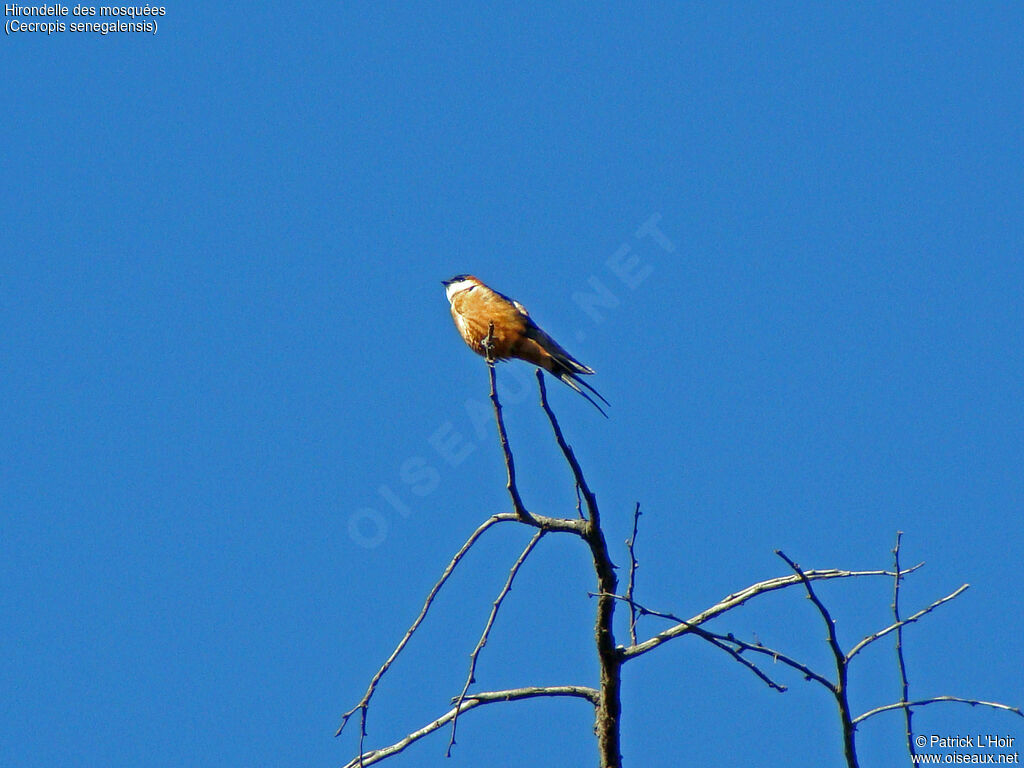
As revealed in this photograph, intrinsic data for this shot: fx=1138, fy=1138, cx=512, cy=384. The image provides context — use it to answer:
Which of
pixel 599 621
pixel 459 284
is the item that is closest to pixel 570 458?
pixel 599 621

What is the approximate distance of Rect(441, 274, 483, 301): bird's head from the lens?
736cm

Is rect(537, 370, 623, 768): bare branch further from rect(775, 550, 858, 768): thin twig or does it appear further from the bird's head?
the bird's head

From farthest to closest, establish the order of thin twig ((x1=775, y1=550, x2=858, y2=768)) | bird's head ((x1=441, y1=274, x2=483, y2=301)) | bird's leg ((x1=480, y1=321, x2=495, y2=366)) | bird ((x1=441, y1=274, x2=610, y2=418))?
1. bird's head ((x1=441, y1=274, x2=483, y2=301))
2. bird ((x1=441, y1=274, x2=610, y2=418))
3. bird's leg ((x1=480, y1=321, x2=495, y2=366))
4. thin twig ((x1=775, y1=550, x2=858, y2=768))

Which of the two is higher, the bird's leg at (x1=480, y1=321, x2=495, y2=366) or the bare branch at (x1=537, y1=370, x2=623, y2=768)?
the bird's leg at (x1=480, y1=321, x2=495, y2=366)

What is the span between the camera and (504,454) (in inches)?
145

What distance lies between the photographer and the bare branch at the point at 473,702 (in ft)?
11.4

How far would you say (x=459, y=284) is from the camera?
301 inches

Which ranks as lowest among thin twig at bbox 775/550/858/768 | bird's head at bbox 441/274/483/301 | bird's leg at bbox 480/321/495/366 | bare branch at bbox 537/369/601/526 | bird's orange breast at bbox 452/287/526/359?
thin twig at bbox 775/550/858/768

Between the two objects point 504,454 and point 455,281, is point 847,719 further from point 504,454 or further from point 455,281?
point 455,281

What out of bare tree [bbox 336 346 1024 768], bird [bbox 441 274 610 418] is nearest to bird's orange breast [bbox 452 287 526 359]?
bird [bbox 441 274 610 418]

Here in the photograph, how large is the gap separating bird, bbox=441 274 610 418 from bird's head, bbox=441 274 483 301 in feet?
0.64

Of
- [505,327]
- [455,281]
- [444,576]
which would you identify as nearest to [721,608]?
[444,576]

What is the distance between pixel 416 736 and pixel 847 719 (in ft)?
4.35

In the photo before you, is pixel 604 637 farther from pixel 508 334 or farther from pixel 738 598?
pixel 508 334
